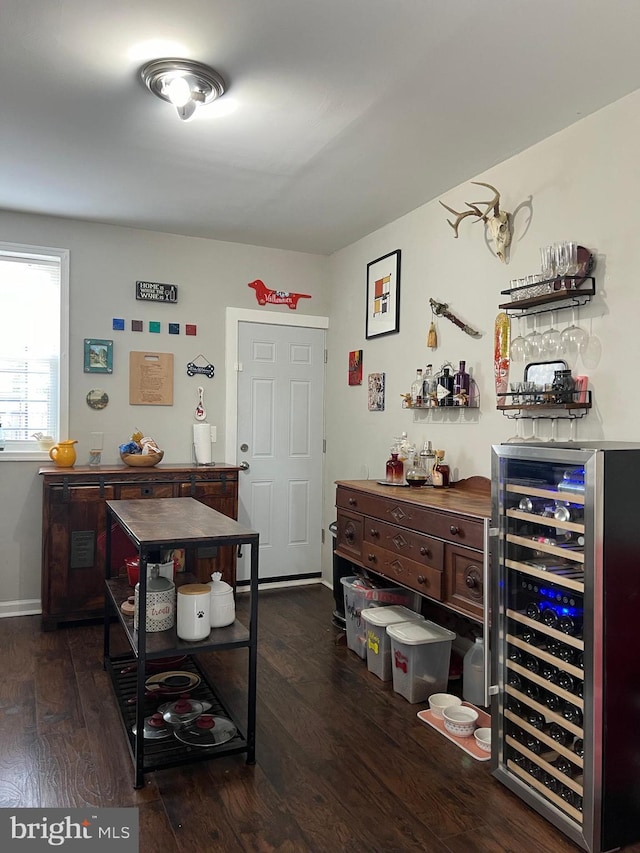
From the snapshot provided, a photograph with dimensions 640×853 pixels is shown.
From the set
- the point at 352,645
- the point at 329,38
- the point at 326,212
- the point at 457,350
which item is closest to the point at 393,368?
the point at 457,350

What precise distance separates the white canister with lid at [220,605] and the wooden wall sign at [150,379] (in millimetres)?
2395

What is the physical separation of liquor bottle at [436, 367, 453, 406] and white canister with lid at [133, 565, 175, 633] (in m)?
1.82

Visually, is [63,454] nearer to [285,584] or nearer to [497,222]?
[285,584]

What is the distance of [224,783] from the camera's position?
232cm

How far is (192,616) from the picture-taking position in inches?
94.7

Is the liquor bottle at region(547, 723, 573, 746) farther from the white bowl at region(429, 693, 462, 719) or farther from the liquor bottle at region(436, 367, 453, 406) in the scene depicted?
the liquor bottle at region(436, 367, 453, 406)

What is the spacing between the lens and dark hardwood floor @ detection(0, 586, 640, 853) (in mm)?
2041

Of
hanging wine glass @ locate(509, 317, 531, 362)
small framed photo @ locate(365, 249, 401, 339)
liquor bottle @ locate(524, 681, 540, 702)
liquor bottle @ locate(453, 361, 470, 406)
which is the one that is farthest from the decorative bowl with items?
liquor bottle @ locate(524, 681, 540, 702)

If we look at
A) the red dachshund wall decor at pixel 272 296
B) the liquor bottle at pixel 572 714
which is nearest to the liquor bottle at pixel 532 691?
the liquor bottle at pixel 572 714

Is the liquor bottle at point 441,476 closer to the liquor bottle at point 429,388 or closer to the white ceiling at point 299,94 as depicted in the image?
the liquor bottle at point 429,388

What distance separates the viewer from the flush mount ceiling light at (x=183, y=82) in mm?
2414

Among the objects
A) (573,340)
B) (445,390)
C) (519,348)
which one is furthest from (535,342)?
(445,390)

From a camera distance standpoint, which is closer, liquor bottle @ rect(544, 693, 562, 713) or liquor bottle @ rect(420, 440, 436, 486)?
liquor bottle @ rect(544, 693, 562, 713)

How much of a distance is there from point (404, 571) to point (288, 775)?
3.77ft
